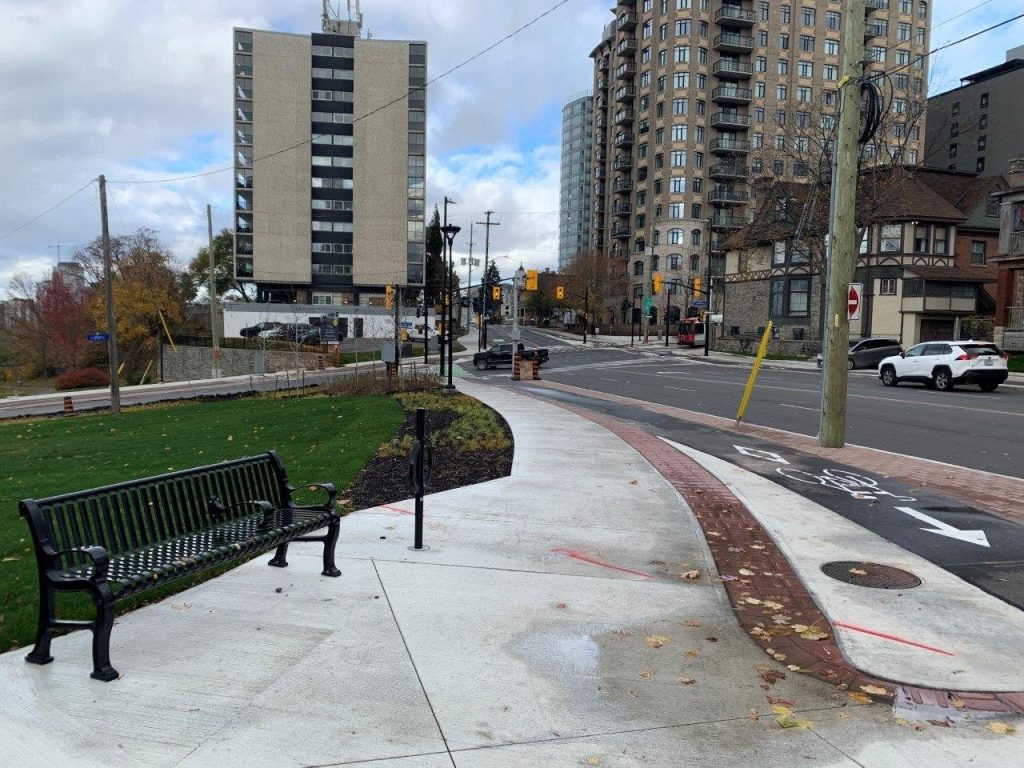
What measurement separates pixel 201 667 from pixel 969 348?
27485mm

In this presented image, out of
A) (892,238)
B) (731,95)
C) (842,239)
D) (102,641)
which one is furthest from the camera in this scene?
(731,95)

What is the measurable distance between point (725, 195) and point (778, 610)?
83427mm

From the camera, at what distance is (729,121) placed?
8262 centimetres

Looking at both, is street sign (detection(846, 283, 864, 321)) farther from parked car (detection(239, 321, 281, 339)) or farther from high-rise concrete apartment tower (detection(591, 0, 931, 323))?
high-rise concrete apartment tower (detection(591, 0, 931, 323))

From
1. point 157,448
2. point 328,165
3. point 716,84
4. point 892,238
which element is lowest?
point 157,448

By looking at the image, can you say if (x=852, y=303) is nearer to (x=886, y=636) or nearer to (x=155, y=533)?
(x=886, y=636)

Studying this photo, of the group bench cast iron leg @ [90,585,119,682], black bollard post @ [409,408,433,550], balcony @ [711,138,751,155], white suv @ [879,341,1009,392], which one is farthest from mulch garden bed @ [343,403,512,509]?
balcony @ [711,138,751,155]

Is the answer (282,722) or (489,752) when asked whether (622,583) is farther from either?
(282,722)

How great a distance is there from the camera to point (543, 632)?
4738mm

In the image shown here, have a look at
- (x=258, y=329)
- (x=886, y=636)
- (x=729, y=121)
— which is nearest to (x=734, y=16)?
(x=729, y=121)

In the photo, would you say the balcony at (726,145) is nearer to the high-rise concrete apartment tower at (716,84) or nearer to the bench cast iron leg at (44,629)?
the high-rise concrete apartment tower at (716,84)

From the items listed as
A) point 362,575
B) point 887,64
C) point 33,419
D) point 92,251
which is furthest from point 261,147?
point 362,575

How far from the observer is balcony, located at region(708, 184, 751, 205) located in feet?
270

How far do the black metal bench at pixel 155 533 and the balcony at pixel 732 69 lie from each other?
283 feet
